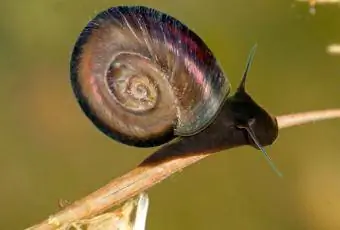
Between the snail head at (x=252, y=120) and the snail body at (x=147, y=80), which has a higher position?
the snail body at (x=147, y=80)

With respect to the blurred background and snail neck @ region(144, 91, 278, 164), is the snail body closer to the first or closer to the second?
snail neck @ region(144, 91, 278, 164)

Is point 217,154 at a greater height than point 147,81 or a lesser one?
lesser

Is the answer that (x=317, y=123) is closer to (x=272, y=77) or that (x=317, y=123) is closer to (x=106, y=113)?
(x=272, y=77)

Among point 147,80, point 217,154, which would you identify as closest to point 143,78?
point 147,80

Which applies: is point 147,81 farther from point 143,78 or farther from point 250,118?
point 250,118

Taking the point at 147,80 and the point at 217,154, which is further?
the point at 217,154

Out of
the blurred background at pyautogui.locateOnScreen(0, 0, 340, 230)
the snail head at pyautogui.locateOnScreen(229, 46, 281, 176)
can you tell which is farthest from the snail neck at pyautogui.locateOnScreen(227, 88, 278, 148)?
the blurred background at pyautogui.locateOnScreen(0, 0, 340, 230)

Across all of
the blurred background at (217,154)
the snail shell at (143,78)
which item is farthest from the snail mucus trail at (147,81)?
the blurred background at (217,154)

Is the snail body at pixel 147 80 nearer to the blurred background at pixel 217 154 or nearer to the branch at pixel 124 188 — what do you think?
the branch at pixel 124 188

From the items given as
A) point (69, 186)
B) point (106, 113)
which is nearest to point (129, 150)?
point (69, 186)
